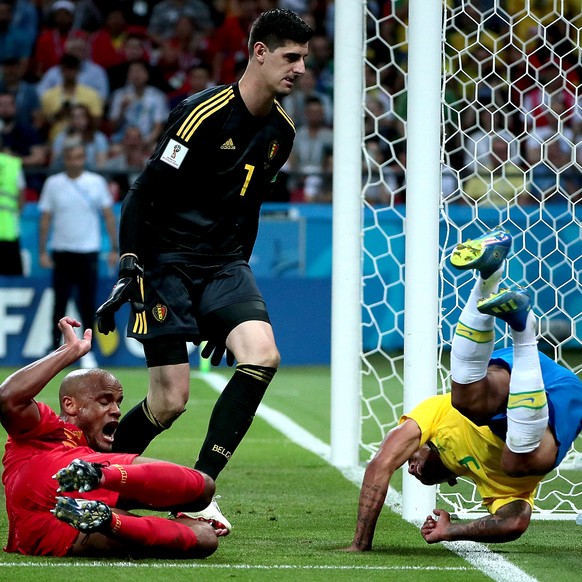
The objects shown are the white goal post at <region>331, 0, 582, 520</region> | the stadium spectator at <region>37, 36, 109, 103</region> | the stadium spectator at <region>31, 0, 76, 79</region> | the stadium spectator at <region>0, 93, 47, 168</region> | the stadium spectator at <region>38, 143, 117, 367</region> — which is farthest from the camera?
the stadium spectator at <region>31, 0, 76, 79</region>

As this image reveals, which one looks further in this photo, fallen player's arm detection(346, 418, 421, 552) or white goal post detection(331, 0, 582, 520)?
white goal post detection(331, 0, 582, 520)

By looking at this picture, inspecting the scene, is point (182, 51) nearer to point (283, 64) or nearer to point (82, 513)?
point (283, 64)

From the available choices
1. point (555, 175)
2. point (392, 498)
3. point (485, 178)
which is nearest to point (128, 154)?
point (485, 178)

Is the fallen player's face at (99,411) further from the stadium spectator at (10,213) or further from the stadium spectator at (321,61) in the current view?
the stadium spectator at (321,61)

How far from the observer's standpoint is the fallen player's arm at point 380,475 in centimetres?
478

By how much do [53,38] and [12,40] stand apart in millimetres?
536

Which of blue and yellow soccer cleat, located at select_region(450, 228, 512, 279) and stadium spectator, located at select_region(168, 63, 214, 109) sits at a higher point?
stadium spectator, located at select_region(168, 63, 214, 109)

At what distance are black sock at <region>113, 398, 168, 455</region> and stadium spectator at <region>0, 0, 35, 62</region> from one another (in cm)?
1169

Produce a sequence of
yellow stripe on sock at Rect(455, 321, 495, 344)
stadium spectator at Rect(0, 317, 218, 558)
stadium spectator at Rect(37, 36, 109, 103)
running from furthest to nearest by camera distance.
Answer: stadium spectator at Rect(37, 36, 109, 103) → yellow stripe on sock at Rect(455, 321, 495, 344) → stadium spectator at Rect(0, 317, 218, 558)

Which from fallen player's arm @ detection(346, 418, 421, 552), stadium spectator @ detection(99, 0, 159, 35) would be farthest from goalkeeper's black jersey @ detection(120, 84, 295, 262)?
stadium spectator @ detection(99, 0, 159, 35)

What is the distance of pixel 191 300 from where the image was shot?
17.2 ft

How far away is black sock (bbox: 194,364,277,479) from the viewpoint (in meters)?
4.86

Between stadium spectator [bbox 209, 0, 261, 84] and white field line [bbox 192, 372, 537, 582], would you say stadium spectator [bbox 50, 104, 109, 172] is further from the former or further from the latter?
white field line [bbox 192, 372, 537, 582]

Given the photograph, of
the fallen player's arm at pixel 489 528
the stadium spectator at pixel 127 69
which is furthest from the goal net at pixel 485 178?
the fallen player's arm at pixel 489 528
